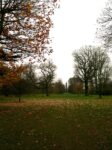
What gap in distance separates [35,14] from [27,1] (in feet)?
4.07

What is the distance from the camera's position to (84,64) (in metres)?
95.2

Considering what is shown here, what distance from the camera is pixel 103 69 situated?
89500 mm

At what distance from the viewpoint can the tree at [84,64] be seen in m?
93.6

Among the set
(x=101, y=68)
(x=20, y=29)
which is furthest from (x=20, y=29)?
(x=101, y=68)

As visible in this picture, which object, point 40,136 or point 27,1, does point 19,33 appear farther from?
point 40,136

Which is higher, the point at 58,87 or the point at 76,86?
the point at 76,86

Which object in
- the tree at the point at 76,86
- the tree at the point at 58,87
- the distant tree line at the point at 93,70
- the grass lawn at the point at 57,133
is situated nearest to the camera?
the grass lawn at the point at 57,133

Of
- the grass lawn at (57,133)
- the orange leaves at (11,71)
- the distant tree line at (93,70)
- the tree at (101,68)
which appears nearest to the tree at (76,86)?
the distant tree line at (93,70)

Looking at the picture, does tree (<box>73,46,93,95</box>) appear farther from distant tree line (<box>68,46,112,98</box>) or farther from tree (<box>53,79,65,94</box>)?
tree (<box>53,79,65,94</box>)

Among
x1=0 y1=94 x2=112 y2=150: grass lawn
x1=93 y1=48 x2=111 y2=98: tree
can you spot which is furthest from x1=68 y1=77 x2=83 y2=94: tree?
x1=0 y1=94 x2=112 y2=150: grass lawn

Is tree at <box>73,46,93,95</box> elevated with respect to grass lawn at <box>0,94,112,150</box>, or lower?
elevated

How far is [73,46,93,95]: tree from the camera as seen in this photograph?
93562mm

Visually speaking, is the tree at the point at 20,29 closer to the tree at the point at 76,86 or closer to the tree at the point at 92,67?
the tree at the point at 92,67

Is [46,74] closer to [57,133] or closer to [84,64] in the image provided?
[84,64]
